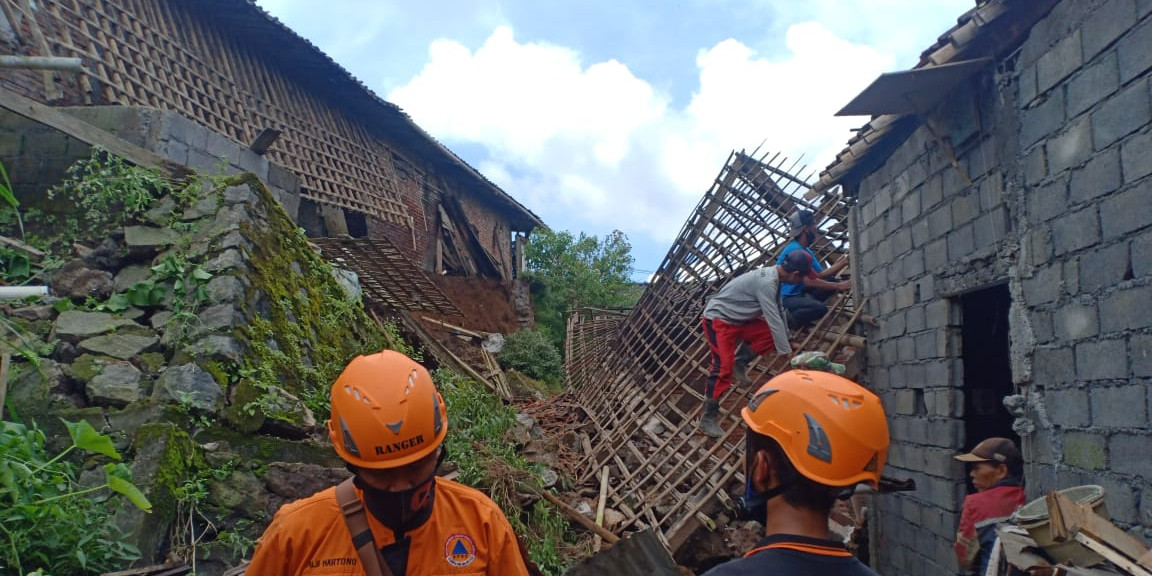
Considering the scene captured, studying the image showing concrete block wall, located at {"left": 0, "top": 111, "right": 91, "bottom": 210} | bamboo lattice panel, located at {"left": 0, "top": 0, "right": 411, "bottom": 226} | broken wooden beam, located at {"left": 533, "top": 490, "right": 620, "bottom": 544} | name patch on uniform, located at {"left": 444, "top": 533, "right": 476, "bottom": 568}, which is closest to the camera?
name patch on uniform, located at {"left": 444, "top": 533, "right": 476, "bottom": 568}

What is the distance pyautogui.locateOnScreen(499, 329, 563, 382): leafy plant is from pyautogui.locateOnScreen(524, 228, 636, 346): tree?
340cm

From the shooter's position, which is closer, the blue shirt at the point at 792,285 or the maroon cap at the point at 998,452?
the maroon cap at the point at 998,452

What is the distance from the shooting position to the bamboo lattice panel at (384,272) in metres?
8.09

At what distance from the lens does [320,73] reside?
37.2 feet

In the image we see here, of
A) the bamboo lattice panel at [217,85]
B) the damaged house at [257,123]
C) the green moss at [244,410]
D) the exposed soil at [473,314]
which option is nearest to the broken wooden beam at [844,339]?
the green moss at [244,410]

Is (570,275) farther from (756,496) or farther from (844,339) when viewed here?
(756,496)

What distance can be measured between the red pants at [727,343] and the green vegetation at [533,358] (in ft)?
22.8

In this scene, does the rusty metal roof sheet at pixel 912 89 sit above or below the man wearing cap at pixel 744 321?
above

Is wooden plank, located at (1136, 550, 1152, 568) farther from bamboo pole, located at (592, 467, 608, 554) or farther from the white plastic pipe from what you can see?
the white plastic pipe

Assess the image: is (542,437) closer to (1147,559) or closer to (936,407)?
(936,407)

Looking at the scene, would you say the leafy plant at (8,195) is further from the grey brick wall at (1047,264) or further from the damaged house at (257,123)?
the grey brick wall at (1047,264)

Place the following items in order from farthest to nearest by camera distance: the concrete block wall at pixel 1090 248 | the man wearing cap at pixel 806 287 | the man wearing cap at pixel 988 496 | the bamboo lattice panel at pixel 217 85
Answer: the bamboo lattice panel at pixel 217 85 → the man wearing cap at pixel 806 287 → the man wearing cap at pixel 988 496 → the concrete block wall at pixel 1090 248

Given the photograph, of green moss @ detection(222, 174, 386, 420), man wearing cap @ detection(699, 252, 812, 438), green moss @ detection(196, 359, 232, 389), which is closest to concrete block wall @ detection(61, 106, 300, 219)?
green moss @ detection(222, 174, 386, 420)

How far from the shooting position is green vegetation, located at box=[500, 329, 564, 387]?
43.3 ft
